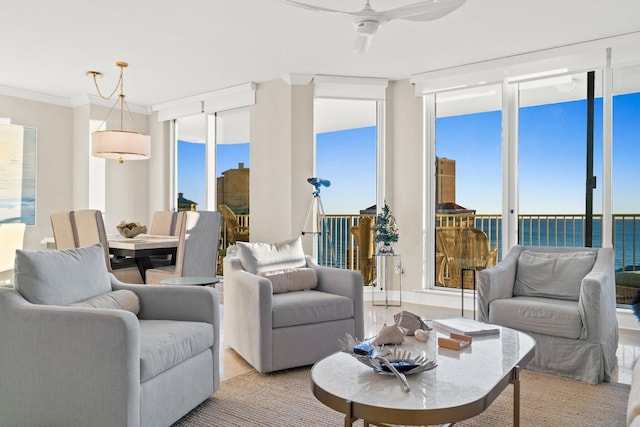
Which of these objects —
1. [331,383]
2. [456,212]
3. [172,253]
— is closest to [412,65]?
[456,212]

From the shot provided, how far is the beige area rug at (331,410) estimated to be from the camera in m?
2.42

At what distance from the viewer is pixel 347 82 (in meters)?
5.61

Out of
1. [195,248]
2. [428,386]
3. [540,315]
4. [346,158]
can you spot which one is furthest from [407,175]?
[428,386]

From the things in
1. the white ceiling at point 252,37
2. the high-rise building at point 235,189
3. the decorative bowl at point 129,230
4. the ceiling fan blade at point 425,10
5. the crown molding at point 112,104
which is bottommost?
the decorative bowl at point 129,230

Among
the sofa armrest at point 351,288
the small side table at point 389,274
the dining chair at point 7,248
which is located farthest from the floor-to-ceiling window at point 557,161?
the dining chair at point 7,248

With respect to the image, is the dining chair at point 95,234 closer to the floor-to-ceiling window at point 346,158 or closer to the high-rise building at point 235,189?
the high-rise building at point 235,189

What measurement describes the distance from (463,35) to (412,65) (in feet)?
3.14

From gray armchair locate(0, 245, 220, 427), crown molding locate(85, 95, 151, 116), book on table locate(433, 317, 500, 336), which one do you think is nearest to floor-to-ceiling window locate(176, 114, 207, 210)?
crown molding locate(85, 95, 151, 116)

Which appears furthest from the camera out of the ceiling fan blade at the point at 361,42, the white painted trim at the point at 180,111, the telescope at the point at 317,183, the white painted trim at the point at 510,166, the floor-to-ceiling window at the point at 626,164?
the white painted trim at the point at 180,111

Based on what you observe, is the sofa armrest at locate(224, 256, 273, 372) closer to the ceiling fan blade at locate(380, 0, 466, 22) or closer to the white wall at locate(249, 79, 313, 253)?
the ceiling fan blade at locate(380, 0, 466, 22)

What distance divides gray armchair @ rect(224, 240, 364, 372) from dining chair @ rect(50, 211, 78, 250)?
176 cm

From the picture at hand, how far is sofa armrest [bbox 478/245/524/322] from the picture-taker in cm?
336

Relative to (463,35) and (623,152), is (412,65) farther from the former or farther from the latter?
(623,152)

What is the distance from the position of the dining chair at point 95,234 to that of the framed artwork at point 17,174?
86.5 inches
